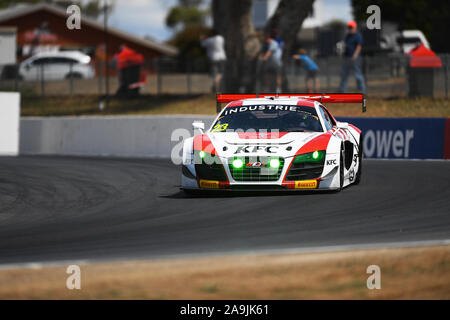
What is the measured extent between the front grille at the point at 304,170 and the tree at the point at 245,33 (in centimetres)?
1639

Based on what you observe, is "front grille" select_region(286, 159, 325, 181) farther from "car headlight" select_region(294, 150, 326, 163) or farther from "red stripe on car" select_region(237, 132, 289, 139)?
"red stripe on car" select_region(237, 132, 289, 139)

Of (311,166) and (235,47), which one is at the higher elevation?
(235,47)

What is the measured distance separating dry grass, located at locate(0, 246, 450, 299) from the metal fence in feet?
61.2

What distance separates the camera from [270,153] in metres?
11.8

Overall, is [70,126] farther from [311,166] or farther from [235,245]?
[235,245]

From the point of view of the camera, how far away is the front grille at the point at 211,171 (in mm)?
11984

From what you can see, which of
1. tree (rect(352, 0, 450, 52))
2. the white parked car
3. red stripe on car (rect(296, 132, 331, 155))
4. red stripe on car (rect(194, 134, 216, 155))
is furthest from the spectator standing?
tree (rect(352, 0, 450, 52))

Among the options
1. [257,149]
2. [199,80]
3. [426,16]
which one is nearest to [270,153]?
[257,149]

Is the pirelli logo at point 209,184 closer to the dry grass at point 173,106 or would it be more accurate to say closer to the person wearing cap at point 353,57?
the dry grass at point 173,106

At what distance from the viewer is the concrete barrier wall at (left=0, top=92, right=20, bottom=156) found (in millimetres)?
20734

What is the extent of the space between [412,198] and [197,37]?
200 feet

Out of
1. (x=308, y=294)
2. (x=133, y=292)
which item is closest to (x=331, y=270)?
(x=308, y=294)

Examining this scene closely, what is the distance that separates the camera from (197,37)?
236ft
